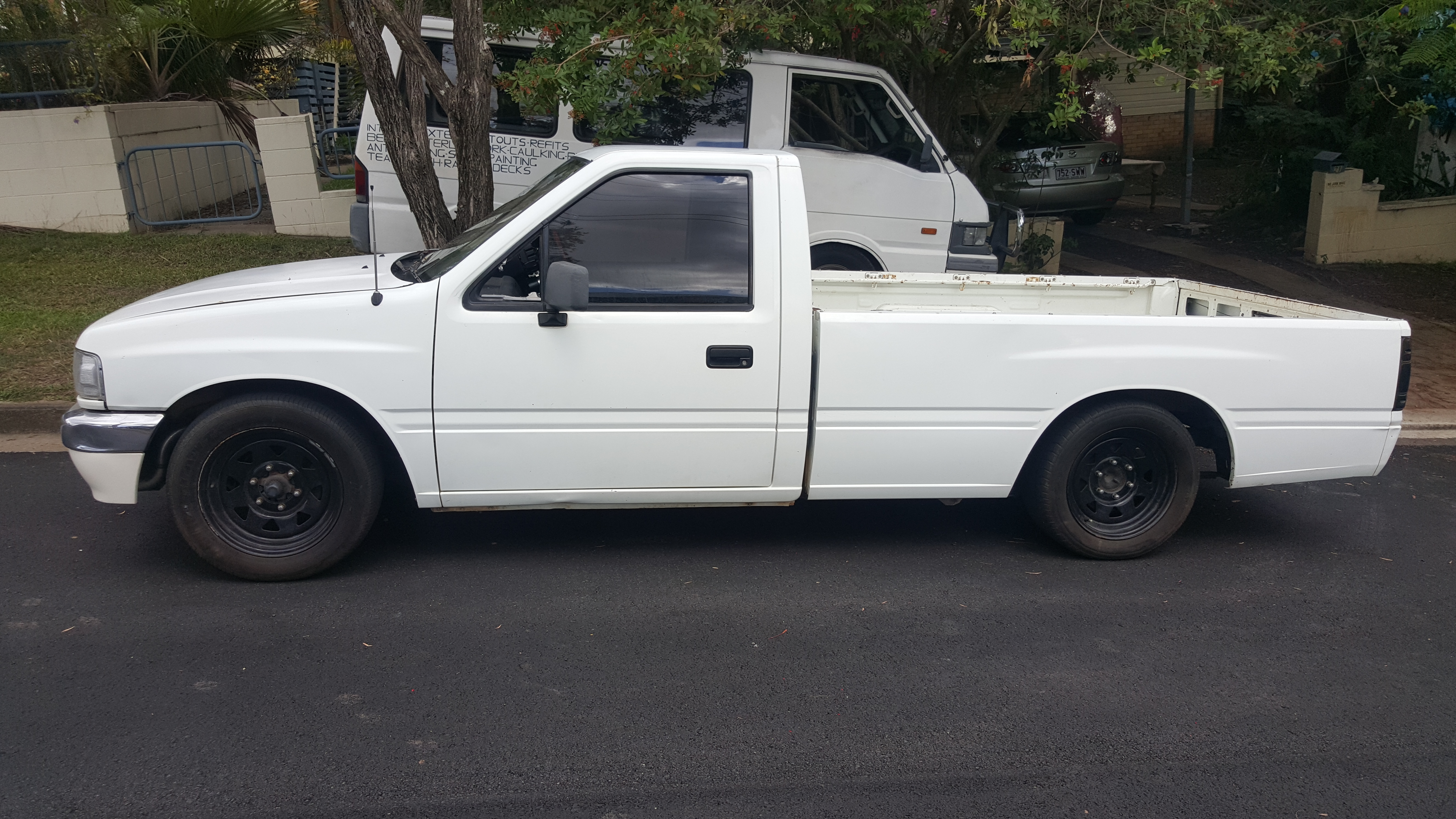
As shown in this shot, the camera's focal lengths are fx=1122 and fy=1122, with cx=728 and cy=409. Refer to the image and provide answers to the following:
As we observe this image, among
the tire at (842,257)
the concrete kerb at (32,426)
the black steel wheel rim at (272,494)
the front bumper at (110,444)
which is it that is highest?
the tire at (842,257)

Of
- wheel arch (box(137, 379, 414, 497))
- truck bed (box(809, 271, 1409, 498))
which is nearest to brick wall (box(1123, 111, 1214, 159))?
truck bed (box(809, 271, 1409, 498))

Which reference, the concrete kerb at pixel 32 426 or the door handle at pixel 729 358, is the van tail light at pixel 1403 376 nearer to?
the concrete kerb at pixel 32 426

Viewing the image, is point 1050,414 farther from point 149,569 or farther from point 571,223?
point 149,569

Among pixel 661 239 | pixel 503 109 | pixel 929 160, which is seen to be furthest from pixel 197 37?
pixel 661 239

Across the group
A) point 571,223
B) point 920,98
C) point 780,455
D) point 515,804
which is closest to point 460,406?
point 571,223

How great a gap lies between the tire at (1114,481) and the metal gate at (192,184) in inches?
398

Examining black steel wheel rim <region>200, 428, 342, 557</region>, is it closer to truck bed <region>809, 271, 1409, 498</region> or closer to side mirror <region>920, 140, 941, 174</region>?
truck bed <region>809, 271, 1409, 498</region>

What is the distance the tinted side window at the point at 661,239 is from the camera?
4.71m

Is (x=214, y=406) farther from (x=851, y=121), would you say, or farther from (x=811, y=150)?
(x=851, y=121)

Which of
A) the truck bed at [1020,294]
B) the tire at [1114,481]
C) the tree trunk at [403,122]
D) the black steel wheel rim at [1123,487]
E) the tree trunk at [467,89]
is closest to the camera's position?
the tire at [1114,481]

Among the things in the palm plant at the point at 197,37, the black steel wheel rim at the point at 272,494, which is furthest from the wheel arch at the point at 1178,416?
the palm plant at the point at 197,37

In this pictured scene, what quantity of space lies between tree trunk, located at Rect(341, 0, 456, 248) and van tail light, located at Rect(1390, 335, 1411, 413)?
5434 mm

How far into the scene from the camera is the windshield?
4.77 m

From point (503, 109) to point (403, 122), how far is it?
4.64 ft
